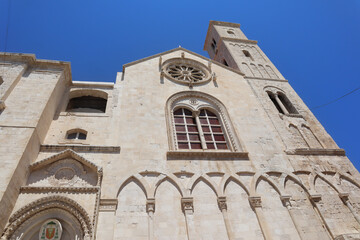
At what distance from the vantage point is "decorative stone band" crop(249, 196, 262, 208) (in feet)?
23.8

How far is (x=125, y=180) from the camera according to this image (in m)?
7.26

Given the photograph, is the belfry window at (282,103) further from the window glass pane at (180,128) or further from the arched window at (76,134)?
the arched window at (76,134)

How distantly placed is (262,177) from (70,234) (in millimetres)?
6312

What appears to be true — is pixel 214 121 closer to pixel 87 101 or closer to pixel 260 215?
pixel 260 215

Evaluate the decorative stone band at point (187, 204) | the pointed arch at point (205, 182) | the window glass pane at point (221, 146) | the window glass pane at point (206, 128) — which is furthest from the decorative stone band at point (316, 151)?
the decorative stone band at point (187, 204)

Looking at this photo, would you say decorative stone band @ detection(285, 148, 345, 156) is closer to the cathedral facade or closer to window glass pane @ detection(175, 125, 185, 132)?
the cathedral facade

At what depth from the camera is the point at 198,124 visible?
1021 cm

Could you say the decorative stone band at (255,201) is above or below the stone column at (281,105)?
below

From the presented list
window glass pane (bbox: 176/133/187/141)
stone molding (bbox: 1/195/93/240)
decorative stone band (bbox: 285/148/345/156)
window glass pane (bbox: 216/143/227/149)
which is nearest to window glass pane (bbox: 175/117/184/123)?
window glass pane (bbox: 176/133/187/141)

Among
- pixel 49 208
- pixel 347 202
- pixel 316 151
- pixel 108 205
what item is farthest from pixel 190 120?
pixel 347 202

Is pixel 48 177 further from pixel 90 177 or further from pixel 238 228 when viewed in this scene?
pixel 238 228

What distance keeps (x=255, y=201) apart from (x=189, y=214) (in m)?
2.22

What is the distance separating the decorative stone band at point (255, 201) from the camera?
7.25 metres

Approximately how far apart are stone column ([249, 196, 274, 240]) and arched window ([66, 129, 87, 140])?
658 cm
